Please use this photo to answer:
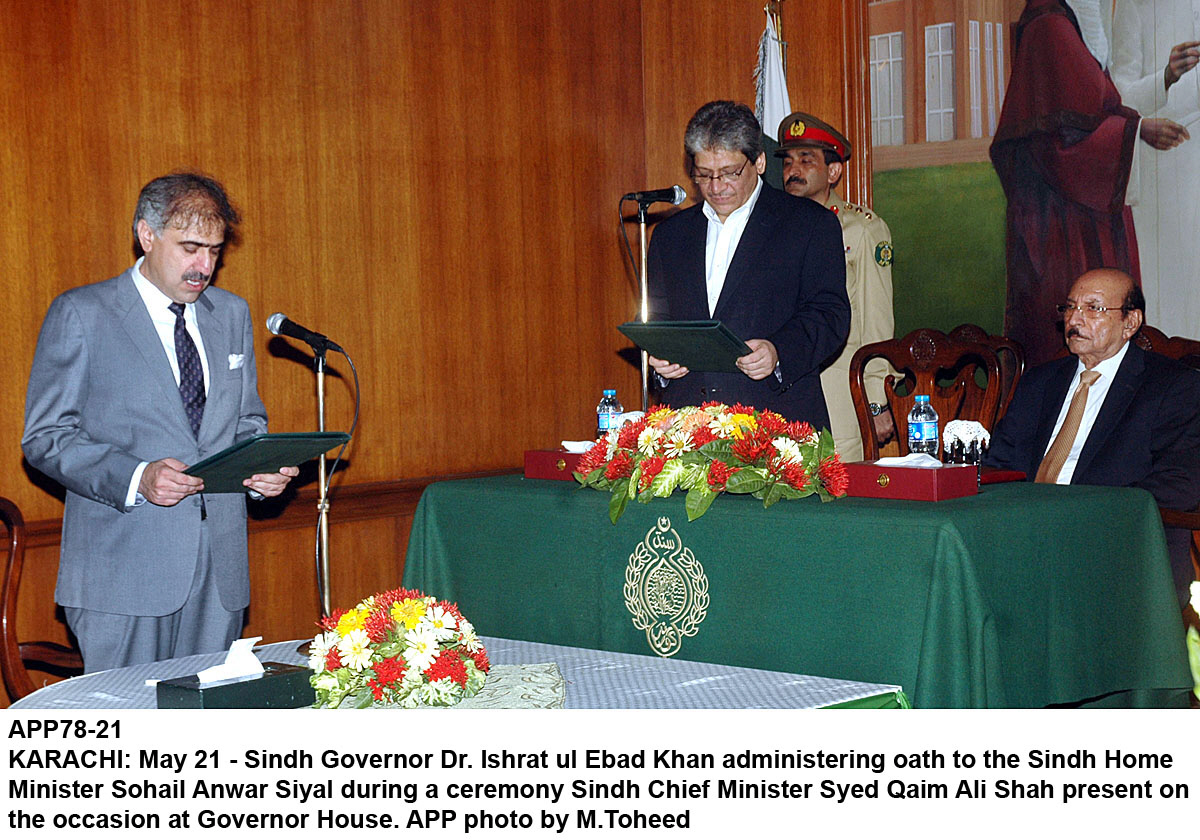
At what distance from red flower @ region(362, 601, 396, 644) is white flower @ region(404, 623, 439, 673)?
0.12 feet

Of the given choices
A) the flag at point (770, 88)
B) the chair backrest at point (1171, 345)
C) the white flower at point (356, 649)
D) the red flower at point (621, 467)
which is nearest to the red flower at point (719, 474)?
the red flower at point (621, 467)

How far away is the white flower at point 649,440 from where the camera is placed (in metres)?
2.78

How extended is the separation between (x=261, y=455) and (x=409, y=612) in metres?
0.77

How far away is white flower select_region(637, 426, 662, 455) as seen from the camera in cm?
278

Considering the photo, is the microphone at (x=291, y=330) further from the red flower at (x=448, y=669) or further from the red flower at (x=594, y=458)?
the red flower at (x=448, y=669)

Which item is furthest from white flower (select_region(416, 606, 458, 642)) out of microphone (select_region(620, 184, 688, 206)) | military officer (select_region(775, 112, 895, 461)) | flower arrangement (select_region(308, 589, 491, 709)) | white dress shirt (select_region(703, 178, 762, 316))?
military officer (select_region(775, 112, 895, 461))

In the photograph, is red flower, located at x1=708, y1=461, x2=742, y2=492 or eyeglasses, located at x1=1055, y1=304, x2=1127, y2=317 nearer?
red flower, located at x1=708, y1=461, x2=742, y2=492

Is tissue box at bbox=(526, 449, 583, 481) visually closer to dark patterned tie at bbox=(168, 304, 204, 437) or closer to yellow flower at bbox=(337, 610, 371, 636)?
dark patterned tie at bbox=(168, 304, 204, 437)

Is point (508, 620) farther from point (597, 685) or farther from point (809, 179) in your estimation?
point (809, 179)

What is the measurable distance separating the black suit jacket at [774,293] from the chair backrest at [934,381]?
1.61 feet

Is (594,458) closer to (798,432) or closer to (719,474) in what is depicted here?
(719,474)

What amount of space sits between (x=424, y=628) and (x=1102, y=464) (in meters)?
2.26

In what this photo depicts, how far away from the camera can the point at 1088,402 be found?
3557mm
